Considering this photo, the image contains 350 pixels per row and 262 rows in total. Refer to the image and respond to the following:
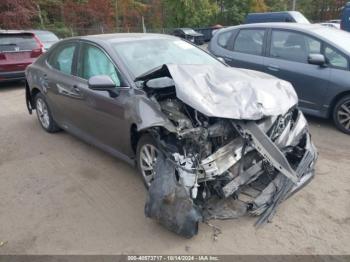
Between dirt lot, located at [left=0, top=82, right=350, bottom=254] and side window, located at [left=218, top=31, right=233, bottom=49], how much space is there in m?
3.03

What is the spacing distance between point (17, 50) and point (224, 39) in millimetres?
6060

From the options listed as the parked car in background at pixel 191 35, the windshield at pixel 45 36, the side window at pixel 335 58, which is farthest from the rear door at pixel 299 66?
the parked car in background at pixel 191 35

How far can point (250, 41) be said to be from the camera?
6.90m

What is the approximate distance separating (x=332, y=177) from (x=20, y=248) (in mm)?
3373

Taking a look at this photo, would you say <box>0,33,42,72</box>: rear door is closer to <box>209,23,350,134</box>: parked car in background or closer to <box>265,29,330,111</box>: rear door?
<box>209,23,350,134</box>: parked car in background

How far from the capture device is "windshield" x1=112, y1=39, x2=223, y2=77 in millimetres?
4277

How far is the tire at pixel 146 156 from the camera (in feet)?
12.3

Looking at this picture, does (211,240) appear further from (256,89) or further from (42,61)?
(42,61)

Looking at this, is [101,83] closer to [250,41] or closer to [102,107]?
[102,107]

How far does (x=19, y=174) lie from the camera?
471 cm

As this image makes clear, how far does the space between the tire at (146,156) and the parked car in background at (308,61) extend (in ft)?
10.8

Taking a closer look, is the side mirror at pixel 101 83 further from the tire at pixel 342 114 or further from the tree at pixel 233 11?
the tree at pixel 233 11

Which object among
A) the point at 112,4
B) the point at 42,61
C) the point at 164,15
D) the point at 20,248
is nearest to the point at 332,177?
the point at 20,248

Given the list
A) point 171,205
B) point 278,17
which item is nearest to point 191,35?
Answer: point 278,17
